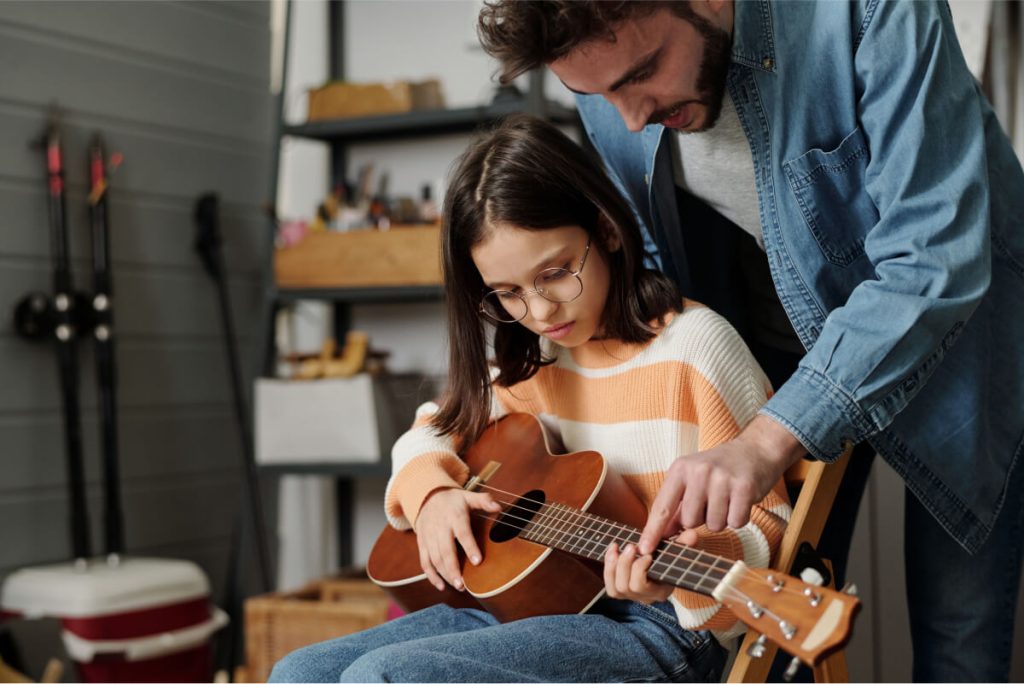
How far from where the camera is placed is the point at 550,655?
107 cm

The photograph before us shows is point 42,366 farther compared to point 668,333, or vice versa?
point 42,366

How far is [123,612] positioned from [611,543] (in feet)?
5.03

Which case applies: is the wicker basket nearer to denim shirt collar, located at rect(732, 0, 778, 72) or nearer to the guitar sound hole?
the guitar sound hole

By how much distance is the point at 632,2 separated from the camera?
1.04 meters

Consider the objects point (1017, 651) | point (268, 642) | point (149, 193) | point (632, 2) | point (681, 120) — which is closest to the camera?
point (632, 2)

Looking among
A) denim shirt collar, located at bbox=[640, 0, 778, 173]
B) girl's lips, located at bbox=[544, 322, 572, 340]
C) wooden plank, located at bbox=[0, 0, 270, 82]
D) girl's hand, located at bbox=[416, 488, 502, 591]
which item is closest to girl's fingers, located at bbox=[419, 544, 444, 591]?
girl's hand, located at bbox=[416, 488, 502, 591]

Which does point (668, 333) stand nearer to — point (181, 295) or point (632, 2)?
point (632, 2)

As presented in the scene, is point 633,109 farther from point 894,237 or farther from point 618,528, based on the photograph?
point 618,528

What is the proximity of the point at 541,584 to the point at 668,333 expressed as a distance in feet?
1.05

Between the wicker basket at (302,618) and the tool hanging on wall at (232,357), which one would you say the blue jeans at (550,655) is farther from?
the tool hanging on wall at (232,357)

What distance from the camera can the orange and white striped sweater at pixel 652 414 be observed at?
1.07m

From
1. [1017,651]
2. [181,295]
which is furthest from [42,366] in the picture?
[1017,651]

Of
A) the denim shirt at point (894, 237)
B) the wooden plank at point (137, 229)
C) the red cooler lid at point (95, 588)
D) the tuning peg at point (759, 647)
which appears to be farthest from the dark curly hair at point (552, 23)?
the wooden plank at point (137, 229)

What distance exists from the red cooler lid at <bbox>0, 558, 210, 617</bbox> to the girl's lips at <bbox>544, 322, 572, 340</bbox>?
1.37m
